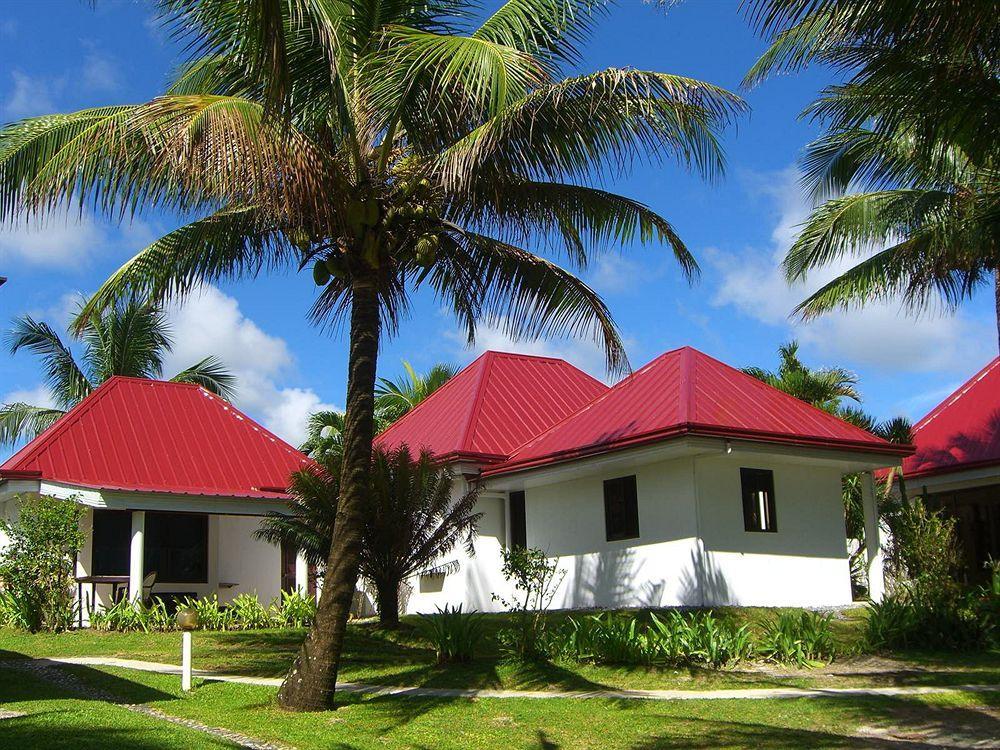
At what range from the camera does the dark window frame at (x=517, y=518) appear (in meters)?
21.8

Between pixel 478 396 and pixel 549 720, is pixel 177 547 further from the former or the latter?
pixel 549 720

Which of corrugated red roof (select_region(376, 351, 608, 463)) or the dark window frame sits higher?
corrugated red roof (select_region(376, 351, 608, 463))

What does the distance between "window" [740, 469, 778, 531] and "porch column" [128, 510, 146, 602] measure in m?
10.9

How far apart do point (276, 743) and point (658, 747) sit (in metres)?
3.53

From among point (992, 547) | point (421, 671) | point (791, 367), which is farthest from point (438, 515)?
point (791, 367)

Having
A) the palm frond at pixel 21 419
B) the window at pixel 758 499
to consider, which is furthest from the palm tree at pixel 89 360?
the window at pixel 758 499

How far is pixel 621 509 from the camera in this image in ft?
63.4

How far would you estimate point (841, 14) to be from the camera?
9391 mm

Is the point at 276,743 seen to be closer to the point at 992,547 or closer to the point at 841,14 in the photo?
the point at 841,14

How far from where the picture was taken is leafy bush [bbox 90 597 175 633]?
1888 centimetres

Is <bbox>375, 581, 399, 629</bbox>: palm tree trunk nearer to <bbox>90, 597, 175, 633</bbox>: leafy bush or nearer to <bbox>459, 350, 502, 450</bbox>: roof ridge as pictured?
<bbox>90, 597, 175, 633</bbox>: leafy bush

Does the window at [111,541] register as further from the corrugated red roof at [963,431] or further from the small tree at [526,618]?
the corrugated red roof at [963,431]

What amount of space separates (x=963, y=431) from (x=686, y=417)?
32.3 feet

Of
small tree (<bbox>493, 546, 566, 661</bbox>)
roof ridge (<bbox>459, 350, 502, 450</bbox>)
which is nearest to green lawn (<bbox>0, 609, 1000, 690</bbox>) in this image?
small tree (<bbox>493, 546, 566, 661</bbox>)
